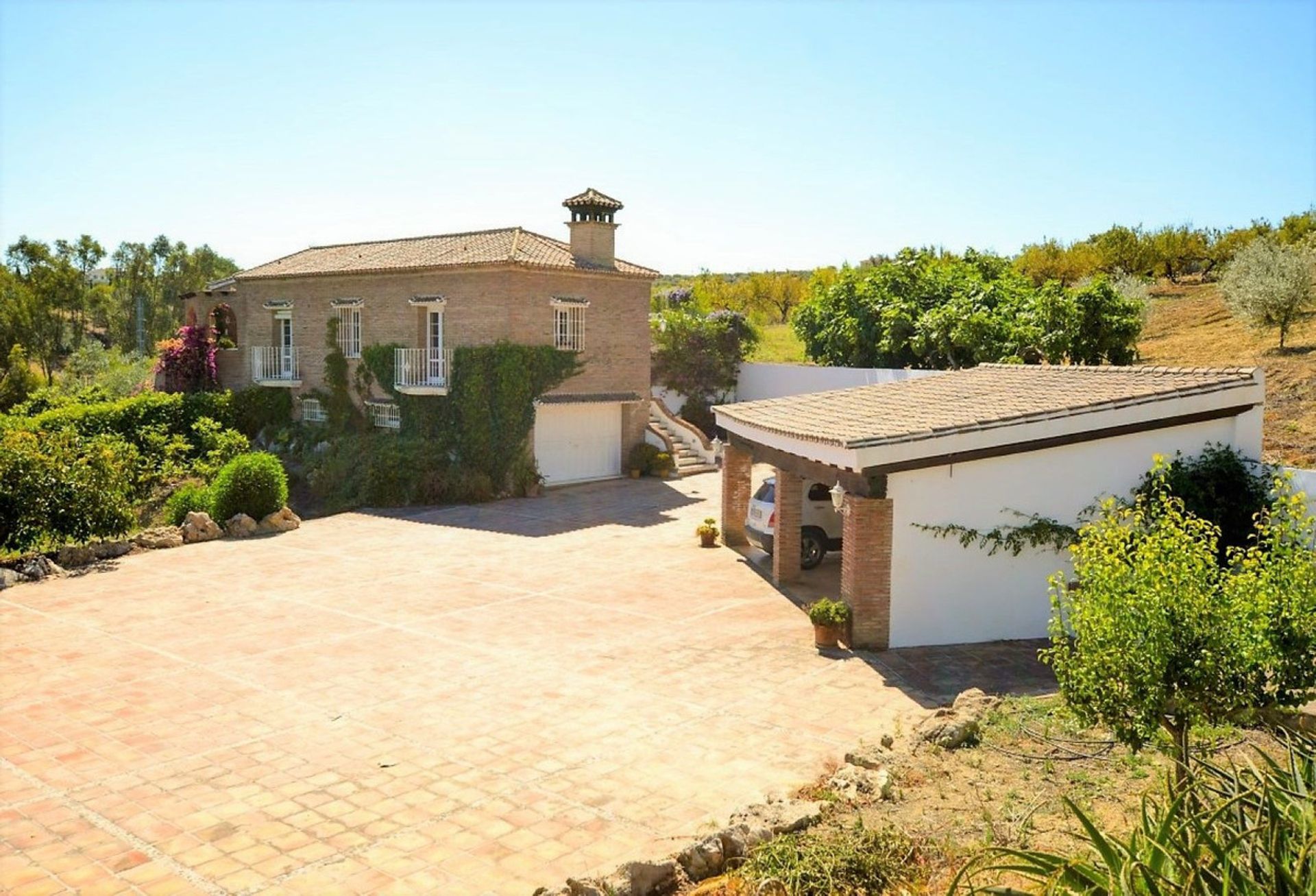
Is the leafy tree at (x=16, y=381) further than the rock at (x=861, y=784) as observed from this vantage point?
Yes

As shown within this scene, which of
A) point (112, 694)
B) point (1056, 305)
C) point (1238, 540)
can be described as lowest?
point (112, 694)

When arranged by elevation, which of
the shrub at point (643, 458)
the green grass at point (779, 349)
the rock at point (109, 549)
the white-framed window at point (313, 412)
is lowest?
the rock at point (109, 549)

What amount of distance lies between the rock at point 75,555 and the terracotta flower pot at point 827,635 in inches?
522

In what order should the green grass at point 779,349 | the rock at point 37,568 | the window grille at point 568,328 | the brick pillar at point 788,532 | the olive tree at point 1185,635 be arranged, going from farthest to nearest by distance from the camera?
the green grass at point 779,349
the window grille at point 568,328
the rock at point 37,568
the brick pillar at point 788,532
the olive tree at point 1185,635

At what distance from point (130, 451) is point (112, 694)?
13.2 metres

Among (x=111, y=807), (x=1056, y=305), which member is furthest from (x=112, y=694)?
(x=1056, y=305)

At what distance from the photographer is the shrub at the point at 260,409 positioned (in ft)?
108

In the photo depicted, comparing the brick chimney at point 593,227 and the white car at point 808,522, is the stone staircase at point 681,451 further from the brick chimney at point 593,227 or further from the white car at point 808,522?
the white car at point 808,522

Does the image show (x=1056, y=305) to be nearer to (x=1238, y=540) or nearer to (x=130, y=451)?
(x=1238, y=540)

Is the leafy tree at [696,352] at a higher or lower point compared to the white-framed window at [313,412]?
higher

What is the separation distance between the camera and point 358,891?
6941mm

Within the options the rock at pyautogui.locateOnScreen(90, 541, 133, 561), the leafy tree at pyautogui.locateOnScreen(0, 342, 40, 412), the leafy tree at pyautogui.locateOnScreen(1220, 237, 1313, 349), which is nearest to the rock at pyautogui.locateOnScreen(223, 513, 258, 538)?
the rock at pyautogui.locateOnScreen(90, 541, 133, 561)

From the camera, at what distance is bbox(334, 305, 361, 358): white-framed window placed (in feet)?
100

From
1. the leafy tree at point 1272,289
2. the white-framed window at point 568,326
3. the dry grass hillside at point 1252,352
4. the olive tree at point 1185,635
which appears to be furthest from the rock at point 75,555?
the leafy tree at point 1272,289
